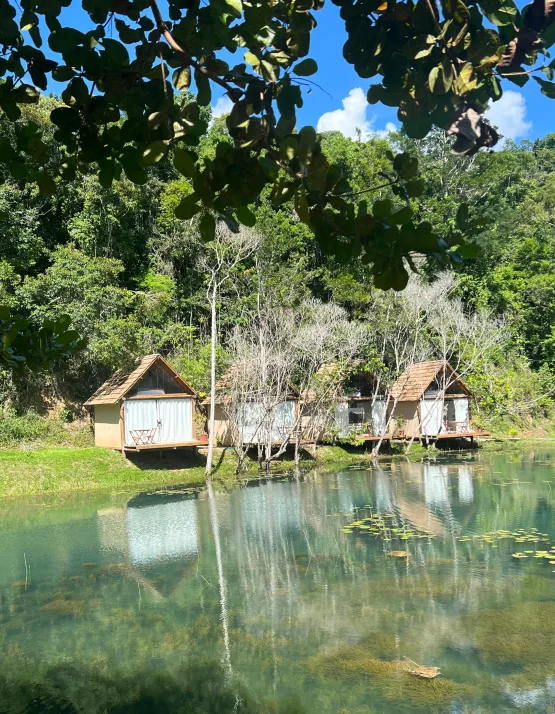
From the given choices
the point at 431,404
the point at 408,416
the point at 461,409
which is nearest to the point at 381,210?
the point at 431,404

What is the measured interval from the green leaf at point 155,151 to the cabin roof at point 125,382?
1761 cm

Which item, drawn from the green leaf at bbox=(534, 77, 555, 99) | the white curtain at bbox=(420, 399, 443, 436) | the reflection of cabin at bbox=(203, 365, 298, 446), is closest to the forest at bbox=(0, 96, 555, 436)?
the reflection of cabin at bbox=(203, 365, 298, 446)

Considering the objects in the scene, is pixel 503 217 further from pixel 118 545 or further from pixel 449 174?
pixel 118 545

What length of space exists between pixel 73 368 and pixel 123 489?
7.14 metres

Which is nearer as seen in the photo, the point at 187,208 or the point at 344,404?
the point at 187,208

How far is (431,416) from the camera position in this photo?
24438 millimetres

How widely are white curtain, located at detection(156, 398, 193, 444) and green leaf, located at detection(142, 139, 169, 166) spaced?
18.1 m

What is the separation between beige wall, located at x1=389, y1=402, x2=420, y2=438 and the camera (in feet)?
80.6

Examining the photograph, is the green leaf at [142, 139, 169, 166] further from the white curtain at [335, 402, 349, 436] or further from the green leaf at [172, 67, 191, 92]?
the white curtain at [335, 402, 349, 436]

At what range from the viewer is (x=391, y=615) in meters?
6.61

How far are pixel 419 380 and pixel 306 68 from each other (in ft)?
78.2

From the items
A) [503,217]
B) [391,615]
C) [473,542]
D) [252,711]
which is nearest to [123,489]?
[473,542]

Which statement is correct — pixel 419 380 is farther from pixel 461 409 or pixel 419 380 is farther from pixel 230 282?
pixel 230 282

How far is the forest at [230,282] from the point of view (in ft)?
66.4
